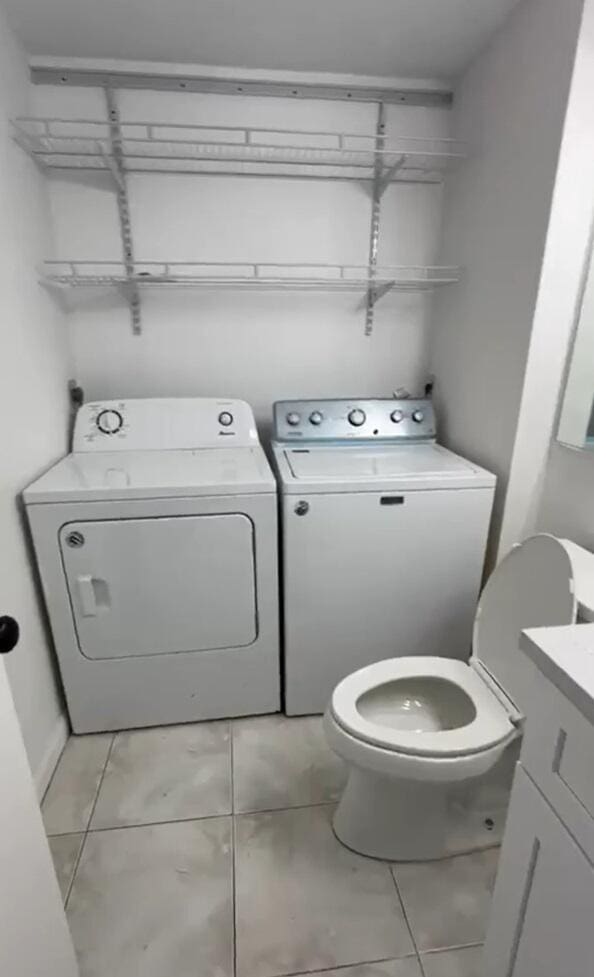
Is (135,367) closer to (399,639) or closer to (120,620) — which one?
(120,620)

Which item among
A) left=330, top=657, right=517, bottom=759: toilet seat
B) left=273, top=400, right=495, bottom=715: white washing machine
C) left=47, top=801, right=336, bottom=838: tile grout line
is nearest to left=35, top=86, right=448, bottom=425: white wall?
left=273, top=400, right=495, bottom=715: white washing machine

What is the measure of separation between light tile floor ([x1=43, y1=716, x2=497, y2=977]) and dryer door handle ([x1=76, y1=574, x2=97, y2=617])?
536 mm

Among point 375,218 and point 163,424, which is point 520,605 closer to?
point 163,424

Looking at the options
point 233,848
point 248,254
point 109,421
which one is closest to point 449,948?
point 233,848

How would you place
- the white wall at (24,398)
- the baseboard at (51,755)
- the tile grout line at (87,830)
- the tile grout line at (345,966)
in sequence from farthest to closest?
the baseboard at (51,755) → the white wall at (24,398) → the tile grout line at (87,830) → the tile grout line at (345,966)

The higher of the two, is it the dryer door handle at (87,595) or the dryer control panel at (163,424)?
the dryer control panel at (163,424)

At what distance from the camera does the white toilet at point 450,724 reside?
1.19 metres

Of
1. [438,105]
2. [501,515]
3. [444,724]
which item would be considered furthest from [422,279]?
[444,724]

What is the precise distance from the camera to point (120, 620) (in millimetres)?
1674

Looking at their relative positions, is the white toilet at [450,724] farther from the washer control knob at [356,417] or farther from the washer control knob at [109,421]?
the washer control knob at [109,421]

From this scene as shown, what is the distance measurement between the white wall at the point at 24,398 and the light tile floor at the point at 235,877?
0.28 meters

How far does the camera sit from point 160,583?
1.65 meters

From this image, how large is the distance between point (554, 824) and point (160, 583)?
124 cm

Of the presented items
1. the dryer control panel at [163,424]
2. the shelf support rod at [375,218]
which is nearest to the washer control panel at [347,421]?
the dryer control panel at [163,424]
